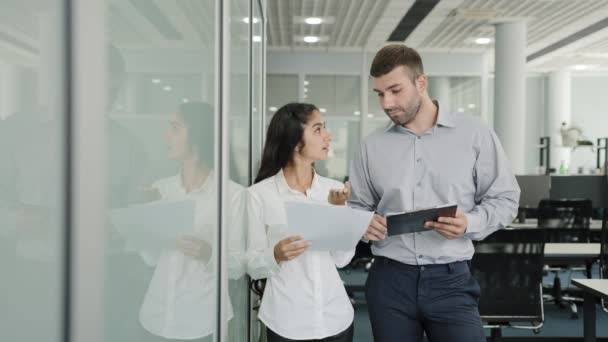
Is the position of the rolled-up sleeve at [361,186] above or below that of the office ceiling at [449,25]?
below

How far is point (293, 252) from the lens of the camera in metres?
2.00

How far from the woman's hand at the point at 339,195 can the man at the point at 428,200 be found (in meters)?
0.13

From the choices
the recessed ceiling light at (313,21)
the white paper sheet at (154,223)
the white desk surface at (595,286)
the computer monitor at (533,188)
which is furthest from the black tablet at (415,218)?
the recessed ceiling light at (313,21)

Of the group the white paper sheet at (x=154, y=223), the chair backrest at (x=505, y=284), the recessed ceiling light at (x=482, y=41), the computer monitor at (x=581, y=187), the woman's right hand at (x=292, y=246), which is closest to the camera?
the white paper sheet at (x=154, y=223)

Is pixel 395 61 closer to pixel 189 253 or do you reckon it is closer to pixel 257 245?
pixel 257 245

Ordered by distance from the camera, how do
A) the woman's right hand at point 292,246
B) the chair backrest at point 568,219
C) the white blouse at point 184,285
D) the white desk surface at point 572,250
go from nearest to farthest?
1. the white blouse at point 184,285
2. the woman's right hand at point 292,246
3. the white desk surface at point 572,250
4. the chair backrest at point 568,219

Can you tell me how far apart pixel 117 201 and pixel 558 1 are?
8468 mm

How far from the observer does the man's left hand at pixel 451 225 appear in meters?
1.93

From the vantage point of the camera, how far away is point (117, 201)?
658mm

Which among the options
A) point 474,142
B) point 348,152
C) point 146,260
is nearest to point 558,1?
point 348,152

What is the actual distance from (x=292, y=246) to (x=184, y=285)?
90 cm

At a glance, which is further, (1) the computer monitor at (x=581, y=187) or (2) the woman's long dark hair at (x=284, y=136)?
(1) the computer monitor at (x=581, y=187)

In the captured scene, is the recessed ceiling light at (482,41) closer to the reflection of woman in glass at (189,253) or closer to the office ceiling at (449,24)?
the office ceiling at (449,24)

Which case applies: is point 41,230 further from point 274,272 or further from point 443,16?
point 443,16
